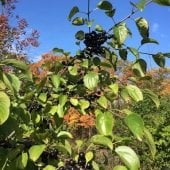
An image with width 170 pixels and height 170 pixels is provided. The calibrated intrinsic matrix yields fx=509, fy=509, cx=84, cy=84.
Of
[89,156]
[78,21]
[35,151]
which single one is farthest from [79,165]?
[78,21]

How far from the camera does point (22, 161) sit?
5.72 feet

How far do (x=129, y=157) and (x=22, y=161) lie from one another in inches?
14.9

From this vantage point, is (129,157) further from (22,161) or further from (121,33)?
(121,33)

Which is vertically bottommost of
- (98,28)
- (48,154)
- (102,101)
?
(48,154)

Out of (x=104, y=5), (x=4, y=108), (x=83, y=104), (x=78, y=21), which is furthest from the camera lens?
(x=78, y=21)

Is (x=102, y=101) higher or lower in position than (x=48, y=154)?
higher

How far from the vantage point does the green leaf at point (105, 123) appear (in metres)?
1.70

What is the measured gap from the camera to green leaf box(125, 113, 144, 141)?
163 cm

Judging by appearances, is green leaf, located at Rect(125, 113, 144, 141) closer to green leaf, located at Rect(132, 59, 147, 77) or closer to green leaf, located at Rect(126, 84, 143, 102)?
green leaf, located at Rect(126, 84, 143, 102)

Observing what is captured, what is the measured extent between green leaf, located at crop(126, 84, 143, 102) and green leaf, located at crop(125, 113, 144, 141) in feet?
0.87

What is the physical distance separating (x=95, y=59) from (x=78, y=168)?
0.49 metres

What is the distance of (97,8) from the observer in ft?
6.40

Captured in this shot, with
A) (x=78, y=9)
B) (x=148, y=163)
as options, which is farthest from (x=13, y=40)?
(x=78, y=9)

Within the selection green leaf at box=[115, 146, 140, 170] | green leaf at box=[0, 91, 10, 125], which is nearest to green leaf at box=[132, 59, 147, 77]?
green leaf at box=[115, 146, 140, 170]
